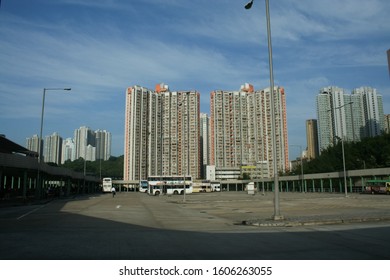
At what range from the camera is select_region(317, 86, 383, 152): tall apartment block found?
7719cm

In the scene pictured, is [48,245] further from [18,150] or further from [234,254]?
[18,150]

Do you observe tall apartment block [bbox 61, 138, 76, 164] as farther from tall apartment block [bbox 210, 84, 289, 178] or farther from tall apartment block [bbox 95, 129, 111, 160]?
tall apartment block [bbox 210, 84, 289, 178]

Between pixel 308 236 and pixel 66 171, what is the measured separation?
50.4 metres

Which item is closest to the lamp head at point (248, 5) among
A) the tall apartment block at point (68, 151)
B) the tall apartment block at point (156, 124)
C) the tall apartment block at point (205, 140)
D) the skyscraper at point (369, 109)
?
the skyscraper at point (369, 109)

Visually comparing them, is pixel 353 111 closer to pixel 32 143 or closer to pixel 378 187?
pixel 378 187

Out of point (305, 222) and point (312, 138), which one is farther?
point (312, 138)

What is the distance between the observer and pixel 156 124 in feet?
351

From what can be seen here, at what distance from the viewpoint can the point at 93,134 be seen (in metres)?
167

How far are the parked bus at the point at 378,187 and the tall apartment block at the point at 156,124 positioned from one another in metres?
55.5

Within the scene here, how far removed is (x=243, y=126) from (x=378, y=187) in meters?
86.2

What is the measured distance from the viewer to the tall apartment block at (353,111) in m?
77.2

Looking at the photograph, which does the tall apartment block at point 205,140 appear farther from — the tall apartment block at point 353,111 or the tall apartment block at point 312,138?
the tall apartment block at point 353,111

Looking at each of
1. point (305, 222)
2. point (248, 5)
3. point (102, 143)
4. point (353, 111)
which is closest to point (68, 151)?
point (102, 143)
